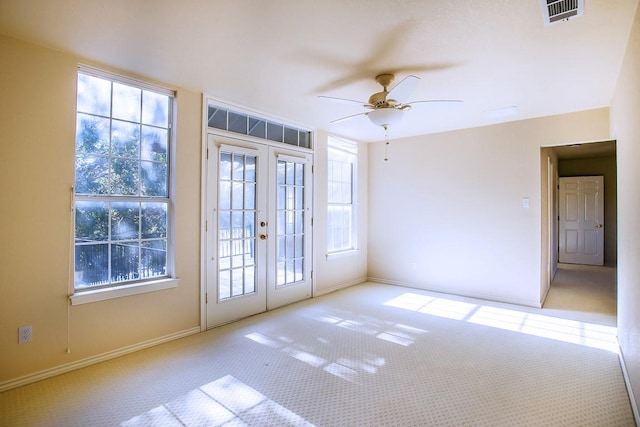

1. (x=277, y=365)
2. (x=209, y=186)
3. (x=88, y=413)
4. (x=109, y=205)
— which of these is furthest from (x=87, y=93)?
(x=277, y=365)

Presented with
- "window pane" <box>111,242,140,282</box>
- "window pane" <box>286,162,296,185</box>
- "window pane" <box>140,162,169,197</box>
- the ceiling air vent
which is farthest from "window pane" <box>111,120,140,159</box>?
the ceiling air vent

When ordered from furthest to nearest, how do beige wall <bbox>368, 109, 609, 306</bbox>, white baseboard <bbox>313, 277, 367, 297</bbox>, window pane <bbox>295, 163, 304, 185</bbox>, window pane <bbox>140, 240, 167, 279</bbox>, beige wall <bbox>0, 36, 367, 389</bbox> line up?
white baseboard <bbox>313, 277, 367, 297</bbox> → window pane <bbox>295, 163, 304, 185</bbox> → beige wall <bbox>368, 109, 609, 306</bbox> → window pane <bbox>140, 240, 167, 279</bbox> → beige wall <bbox>0, 36, 367, 389</bbox>

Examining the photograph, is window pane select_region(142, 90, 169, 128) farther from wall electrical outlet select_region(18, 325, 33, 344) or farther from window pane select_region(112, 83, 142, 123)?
wall electrical outlet select_region(18, 325, 33, 344)

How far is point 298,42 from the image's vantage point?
245 centimetres

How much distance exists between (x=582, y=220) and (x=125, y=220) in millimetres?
9005

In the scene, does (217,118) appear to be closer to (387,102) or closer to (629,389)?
(387,102)

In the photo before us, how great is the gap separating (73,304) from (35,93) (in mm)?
1642

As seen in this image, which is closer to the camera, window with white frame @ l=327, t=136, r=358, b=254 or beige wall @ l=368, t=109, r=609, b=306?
Answer: beige wall @ l=368, t=109, r=609, b=306

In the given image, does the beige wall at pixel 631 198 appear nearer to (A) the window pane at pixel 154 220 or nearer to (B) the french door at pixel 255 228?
(B) the french door at pixel 255 228

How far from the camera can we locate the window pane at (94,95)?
9.13 feet

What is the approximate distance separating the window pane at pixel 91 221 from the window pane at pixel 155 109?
0.91m

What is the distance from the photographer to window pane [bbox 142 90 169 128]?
316 cm

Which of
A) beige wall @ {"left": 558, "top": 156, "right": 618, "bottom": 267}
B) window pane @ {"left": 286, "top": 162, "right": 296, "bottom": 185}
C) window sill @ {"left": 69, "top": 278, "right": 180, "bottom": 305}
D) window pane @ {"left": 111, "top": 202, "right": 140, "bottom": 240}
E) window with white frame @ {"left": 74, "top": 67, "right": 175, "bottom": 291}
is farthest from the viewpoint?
beige wall @ {"left": 558, "top": 156, "right": 618, "bottom": 267}

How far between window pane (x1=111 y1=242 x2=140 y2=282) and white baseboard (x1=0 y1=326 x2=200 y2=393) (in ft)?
2.03
